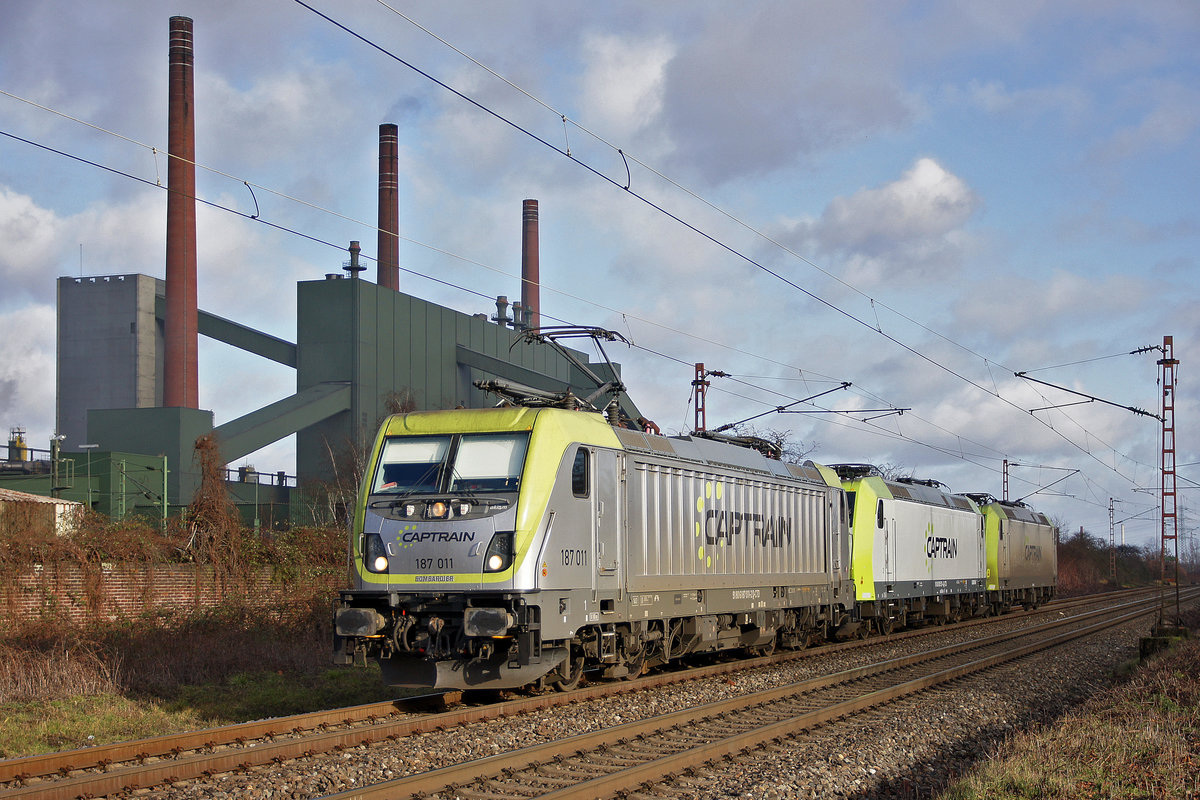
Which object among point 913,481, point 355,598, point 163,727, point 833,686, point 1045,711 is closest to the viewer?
point 163,727

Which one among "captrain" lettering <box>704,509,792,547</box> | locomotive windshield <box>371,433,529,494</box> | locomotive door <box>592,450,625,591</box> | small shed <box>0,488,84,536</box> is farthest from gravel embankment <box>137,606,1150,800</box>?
small shed <box>0,488,84,536</box>

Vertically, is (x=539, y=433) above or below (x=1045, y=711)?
above

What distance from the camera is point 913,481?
106 ft

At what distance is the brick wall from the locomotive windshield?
9573mm

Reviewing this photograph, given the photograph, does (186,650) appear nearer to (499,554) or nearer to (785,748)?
(499,554)

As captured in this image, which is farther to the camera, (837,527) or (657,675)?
(837,527)

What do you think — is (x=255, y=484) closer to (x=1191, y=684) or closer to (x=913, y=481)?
(x=913, y=481)

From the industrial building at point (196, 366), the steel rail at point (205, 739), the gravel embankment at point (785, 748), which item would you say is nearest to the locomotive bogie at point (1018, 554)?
the industrial building at point (196, 366)

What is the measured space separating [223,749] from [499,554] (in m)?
3.62

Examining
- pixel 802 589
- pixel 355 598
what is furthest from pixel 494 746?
pixel 802 589

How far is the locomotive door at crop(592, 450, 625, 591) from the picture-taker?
14320 mm

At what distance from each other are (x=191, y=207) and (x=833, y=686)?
39.6 metres

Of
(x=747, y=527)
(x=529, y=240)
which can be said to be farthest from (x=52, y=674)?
(x=529, y=240)

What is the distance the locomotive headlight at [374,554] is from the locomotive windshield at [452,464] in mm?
615
